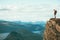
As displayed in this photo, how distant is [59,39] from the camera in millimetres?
82312

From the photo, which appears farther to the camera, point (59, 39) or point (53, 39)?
point (53, 39)

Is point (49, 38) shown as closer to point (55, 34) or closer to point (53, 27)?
point (53, 27)

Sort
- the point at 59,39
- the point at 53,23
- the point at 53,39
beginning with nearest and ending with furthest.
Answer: the point at 59,39
the point at 53,39
the point at 53,23

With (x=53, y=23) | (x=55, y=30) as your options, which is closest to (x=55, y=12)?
(x=53, y=23)

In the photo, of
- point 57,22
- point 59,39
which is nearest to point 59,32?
point 59,39

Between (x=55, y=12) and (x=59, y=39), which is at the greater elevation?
(x=55, y=12)

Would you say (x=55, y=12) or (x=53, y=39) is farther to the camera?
(x=55, y=12)

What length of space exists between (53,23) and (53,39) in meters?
7.86

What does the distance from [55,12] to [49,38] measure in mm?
9376

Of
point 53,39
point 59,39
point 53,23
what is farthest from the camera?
point 53,23

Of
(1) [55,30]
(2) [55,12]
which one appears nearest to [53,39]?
(1) [55,30]

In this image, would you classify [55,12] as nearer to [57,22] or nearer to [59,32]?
[57,22]

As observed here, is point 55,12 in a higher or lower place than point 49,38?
higher

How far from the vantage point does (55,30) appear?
8688cm
